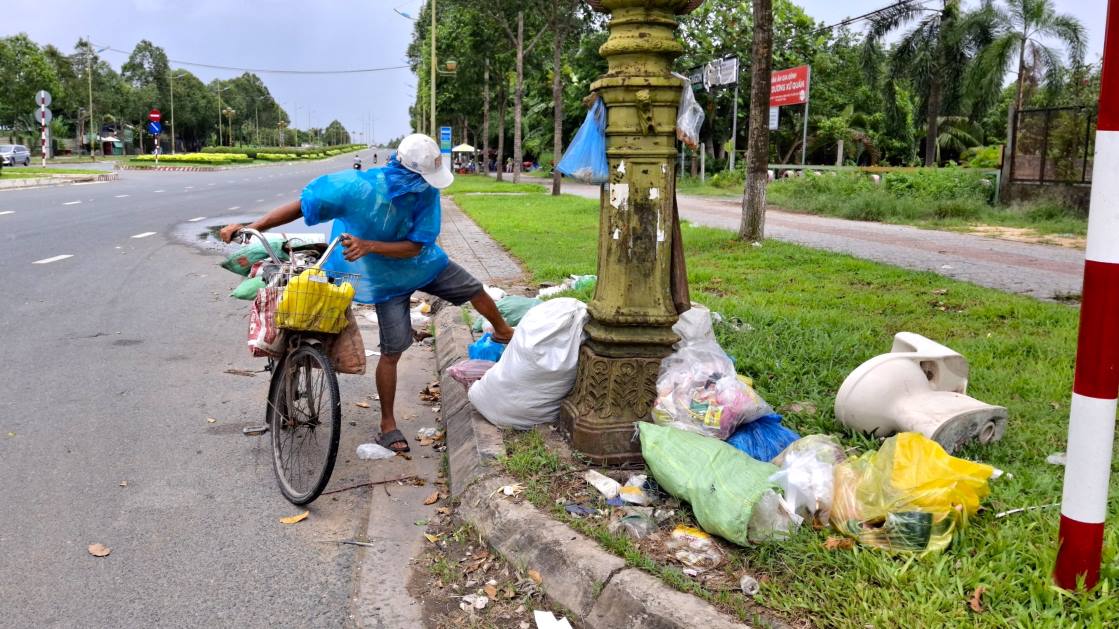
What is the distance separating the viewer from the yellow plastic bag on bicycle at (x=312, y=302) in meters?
3.88

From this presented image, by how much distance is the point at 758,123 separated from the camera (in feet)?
36.4

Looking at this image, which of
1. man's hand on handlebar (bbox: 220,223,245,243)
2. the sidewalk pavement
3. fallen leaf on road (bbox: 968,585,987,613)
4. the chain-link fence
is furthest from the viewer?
the chain-link fence

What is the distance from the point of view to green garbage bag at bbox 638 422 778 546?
3.15m

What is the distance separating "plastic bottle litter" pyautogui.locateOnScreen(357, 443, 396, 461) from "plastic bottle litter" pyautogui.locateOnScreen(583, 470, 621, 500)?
128cm

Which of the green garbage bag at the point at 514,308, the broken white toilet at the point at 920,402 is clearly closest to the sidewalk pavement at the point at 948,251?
the broken white toilet at the point at 920,402

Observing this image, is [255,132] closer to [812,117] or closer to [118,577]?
[812,117]

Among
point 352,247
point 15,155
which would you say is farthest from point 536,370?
point 15,155

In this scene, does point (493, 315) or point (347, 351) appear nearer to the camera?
point (347, 351)

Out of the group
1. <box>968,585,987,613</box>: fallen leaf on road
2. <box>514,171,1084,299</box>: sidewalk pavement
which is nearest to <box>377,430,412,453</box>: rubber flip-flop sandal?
<box>968,585,987,613</box>: fallen leaf on road

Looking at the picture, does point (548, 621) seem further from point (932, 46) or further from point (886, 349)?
point (932, 46)

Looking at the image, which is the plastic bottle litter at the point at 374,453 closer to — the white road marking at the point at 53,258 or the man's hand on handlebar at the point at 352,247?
the man's hand on handlebar at the point at 352,247

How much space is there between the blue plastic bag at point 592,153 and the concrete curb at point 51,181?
92.3 ft

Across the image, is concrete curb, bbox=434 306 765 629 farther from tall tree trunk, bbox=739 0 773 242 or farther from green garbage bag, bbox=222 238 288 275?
tall tree trunk, bbox=739 0 773 242

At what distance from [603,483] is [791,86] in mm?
34026
